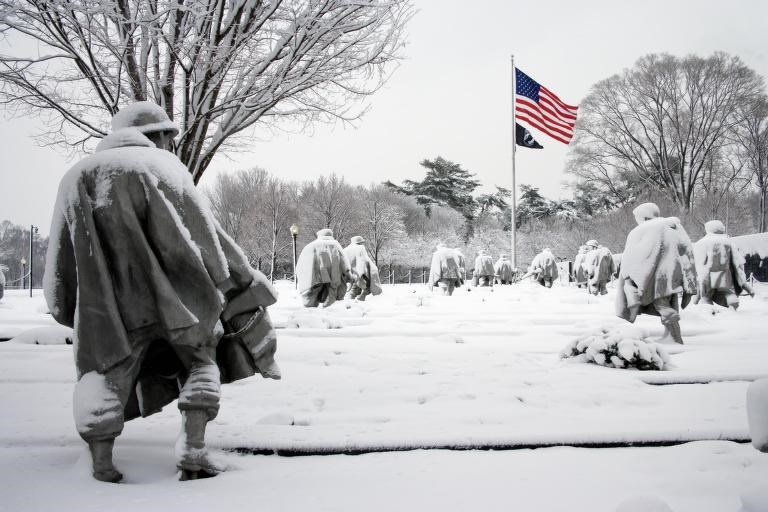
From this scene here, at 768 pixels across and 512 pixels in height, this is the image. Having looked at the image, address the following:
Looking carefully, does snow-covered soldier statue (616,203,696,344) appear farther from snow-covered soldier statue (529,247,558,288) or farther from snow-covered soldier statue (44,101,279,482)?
snow-covered soldier statue (529,247,558,288)

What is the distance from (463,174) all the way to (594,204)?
13.2 m

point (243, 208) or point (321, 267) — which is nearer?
point (321, 267)

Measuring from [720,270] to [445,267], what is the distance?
10578mm

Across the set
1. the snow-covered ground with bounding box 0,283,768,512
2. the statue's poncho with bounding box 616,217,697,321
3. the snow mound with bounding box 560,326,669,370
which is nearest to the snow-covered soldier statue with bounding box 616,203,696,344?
the statue's poncho with bounding box 616,217,697,321

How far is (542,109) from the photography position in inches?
904

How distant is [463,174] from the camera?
57.4m

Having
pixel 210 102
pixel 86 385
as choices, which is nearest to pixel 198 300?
pixel 86 385

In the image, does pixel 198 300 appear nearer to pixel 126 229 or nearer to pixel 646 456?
pixel 126 229

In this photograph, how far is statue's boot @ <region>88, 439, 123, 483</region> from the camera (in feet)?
8.57

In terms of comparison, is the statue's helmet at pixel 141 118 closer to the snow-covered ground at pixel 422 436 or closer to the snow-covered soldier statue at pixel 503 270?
the snow-covered ground at pixel 422 436

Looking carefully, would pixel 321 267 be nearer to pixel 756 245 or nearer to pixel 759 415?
pixel 759 415

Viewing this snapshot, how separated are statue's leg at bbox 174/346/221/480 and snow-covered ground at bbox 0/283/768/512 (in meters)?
0.10

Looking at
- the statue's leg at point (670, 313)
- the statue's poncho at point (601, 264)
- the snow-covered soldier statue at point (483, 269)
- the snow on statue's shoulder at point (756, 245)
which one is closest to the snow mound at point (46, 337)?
the statue's leg at point (670, 313)

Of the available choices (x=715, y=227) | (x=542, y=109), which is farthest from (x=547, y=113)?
(x=715, y=227)
